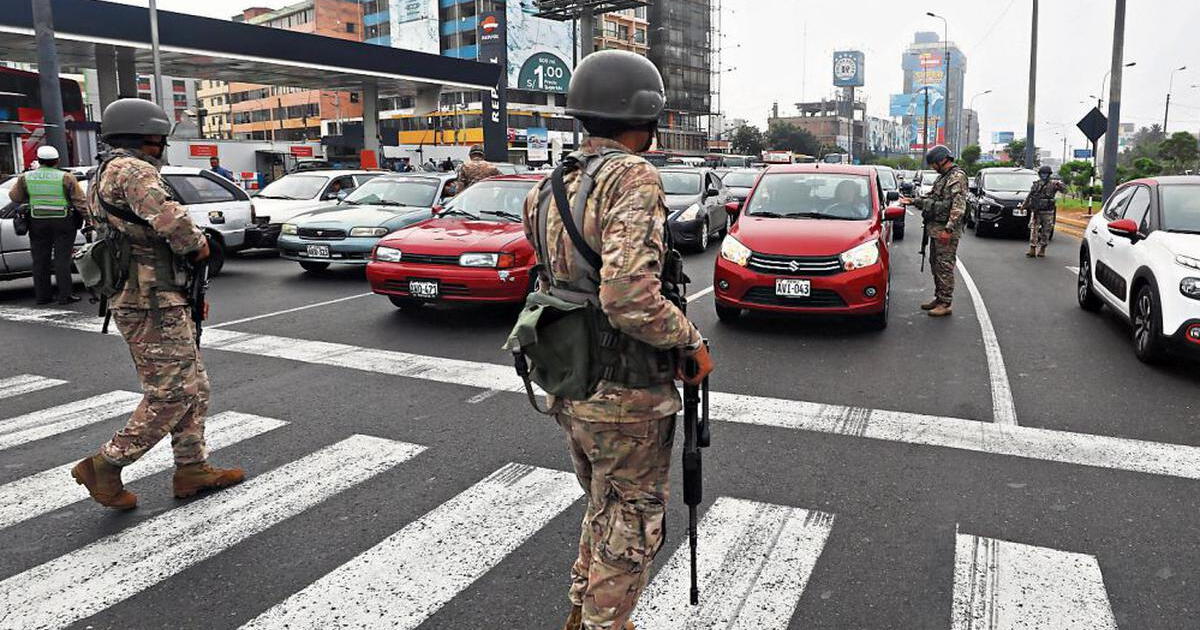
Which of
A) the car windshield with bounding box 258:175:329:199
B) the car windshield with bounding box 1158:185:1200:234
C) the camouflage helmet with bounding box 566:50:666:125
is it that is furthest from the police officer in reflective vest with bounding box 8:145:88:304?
the car windshield with bounding box 1158:185:1200:234

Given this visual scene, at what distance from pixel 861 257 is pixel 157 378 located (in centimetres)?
620

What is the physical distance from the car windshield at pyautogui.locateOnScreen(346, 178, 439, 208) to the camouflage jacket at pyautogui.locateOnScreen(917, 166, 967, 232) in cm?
715

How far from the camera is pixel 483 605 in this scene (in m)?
3.26

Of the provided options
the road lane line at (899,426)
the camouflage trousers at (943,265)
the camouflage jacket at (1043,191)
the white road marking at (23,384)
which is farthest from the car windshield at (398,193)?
the camouflage jacket at (1043,191)

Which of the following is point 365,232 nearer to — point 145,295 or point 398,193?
point 398,193

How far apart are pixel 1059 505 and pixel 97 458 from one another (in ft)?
15.2

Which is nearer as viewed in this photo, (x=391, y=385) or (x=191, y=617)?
(x=191, y=617)

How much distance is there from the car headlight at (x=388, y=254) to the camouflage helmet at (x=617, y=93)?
6.68m

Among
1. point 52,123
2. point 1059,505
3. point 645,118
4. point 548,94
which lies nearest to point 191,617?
point 645,118

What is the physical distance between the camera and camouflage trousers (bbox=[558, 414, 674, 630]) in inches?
104

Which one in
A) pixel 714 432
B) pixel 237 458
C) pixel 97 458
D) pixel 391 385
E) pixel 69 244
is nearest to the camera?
pixel 97 458

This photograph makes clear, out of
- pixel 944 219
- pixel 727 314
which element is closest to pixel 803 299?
pixel 727 314

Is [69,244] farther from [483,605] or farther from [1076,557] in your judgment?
[1076,557]

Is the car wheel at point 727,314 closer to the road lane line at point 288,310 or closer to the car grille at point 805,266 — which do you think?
the car grille at point 805,266
